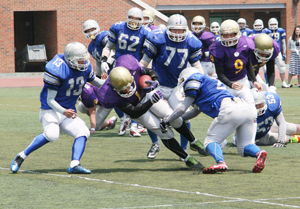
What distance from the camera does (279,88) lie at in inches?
720

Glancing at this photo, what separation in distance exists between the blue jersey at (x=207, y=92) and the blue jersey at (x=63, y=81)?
4.18ft

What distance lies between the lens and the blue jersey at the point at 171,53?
7.68 m

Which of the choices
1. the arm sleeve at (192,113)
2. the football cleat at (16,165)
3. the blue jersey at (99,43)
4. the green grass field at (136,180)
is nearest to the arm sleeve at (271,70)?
the green grass field at (136,180)

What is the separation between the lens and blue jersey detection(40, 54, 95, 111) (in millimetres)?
6328

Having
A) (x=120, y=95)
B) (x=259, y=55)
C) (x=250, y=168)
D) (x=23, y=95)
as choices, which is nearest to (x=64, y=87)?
(x=120, y=95)

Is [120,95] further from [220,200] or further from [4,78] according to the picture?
[4,78]

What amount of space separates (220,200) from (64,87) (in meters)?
2.47

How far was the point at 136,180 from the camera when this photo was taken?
19.6 ft

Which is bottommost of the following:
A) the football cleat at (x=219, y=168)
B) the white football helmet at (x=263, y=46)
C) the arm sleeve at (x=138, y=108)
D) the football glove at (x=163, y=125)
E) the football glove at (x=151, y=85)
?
the football cleat at (x=219, y=168)

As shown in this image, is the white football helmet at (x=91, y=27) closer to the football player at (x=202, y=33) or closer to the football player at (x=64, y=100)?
the football player at (x=202, y=33)

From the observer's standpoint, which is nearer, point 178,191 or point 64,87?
point 178,191

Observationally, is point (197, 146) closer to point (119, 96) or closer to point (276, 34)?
point (119, 96)

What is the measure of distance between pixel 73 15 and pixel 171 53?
831 inches

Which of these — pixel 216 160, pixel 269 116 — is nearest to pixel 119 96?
pixel 216 160
